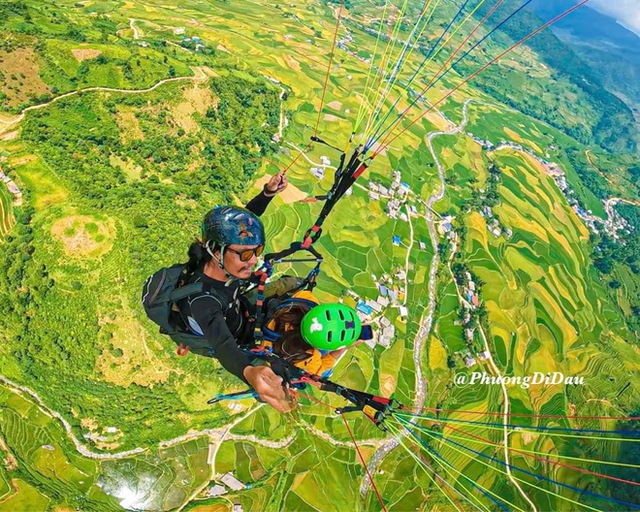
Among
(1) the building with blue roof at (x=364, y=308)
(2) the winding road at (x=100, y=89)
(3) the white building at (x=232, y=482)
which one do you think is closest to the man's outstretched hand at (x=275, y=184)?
(3) the white building at (x=232, y=482)

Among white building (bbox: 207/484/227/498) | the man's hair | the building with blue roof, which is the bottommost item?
white building (bbox: 207/484/227/498)

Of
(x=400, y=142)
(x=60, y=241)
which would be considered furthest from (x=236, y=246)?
(x=400, y=142)

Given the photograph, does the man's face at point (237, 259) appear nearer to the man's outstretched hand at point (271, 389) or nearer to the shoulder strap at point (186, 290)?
the shoulder strap at point (186, 290)

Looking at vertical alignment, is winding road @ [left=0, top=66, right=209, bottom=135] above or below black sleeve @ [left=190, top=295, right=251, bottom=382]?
below

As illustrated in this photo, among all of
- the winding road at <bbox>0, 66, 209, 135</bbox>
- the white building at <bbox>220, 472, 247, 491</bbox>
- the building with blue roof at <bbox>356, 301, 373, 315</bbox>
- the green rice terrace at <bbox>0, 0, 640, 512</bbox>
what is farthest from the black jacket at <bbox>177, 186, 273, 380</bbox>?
the winding road at <bbox>0, 66, 209, 135</bbox>

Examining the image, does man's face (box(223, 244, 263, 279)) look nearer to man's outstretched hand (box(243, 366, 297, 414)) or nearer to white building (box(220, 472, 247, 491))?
man's outstretched hand (box(243, 366, 297, 414))

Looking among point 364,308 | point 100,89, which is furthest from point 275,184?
point 100,89

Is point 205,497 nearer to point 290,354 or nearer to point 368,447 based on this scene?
point 368,447
